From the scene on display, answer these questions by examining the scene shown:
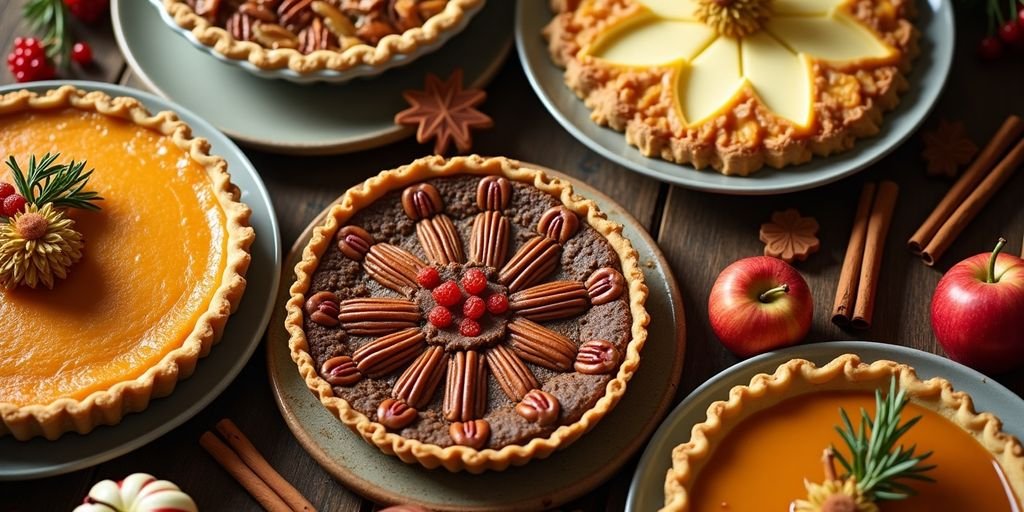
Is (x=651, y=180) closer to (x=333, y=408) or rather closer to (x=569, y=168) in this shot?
(x=569, y=168)

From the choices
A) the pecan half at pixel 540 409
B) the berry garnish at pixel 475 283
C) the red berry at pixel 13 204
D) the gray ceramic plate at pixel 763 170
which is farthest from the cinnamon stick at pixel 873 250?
the red berry at pixel 13 204

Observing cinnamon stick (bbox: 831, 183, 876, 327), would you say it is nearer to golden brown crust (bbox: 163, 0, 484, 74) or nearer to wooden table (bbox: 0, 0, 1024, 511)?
wooden table (bbox: 0, 0, 1024, 511)

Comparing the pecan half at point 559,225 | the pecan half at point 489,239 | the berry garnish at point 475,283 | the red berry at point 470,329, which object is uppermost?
the pecan half at point 559,225

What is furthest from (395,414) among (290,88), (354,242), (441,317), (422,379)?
(290,88)

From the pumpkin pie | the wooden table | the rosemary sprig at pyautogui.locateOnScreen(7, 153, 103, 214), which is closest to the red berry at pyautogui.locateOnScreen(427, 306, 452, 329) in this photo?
the wooden table

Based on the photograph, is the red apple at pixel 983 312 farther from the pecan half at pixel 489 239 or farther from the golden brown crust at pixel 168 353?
the golden brown crust at pixel 168 353
